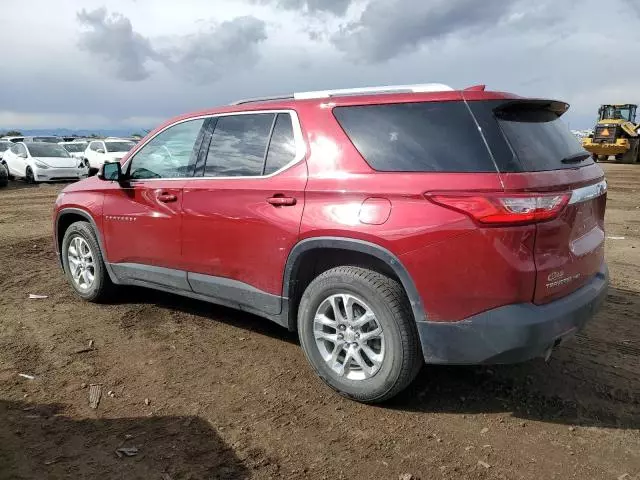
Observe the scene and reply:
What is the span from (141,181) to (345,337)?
7.83 feet

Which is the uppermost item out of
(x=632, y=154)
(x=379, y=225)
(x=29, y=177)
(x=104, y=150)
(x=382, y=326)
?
(x=379, y=225)

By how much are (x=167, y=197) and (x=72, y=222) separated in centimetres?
181

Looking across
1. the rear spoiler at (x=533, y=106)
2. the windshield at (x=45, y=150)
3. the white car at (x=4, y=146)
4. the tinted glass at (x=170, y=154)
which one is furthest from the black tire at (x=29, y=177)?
the rear spoiler at (x=533, y=106)

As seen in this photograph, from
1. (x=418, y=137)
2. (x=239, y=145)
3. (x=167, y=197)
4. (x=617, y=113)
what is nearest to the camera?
(x=418, y=137)

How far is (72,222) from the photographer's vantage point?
5.60 metres

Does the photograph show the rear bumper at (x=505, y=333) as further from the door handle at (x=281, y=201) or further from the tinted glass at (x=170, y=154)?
the tinted glass at (x=170, y=154)

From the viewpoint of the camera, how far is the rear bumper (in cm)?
284

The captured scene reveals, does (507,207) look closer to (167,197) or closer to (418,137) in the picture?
(418,137)

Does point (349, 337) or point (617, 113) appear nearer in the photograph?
point (349, 337)

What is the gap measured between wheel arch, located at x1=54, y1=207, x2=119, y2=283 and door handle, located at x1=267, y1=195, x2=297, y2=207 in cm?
217

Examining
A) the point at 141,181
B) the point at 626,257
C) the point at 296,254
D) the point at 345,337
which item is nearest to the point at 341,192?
the point at 296,254

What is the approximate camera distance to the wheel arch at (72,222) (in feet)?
A: 16.6

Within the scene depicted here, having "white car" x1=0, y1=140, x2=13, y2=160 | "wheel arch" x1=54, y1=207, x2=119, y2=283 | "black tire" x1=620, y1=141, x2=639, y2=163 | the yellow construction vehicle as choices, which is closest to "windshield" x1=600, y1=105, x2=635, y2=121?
A: the yellow construction vehicle

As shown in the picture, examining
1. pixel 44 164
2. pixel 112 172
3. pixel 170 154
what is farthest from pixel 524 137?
pixel 44 164
